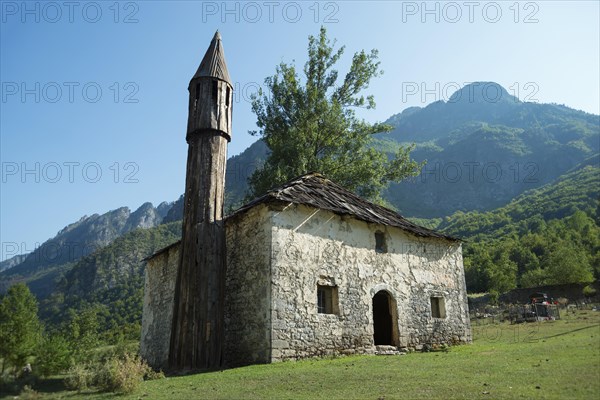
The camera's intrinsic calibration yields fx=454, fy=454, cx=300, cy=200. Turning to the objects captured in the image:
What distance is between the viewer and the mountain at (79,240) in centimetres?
13625

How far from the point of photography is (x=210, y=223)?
13758 millimetres

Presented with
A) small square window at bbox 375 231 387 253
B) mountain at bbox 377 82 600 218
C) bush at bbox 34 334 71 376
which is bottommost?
bush at bbox 34 334 71 376

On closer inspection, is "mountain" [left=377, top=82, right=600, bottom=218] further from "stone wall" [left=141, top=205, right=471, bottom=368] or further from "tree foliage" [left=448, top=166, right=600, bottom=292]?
"stone wall" [left=141, top=205, right=471, bottom=368]

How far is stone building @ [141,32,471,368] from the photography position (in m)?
13.1

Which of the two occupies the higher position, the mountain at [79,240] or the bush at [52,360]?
the mountain at [79,240]

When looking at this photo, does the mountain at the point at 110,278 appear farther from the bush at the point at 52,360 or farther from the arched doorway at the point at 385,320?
the arched doorway at the point at 385,320

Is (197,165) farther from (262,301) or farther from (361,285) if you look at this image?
(361,285)

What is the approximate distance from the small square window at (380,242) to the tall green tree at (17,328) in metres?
19.6

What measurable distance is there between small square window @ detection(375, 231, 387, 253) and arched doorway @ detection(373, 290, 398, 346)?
1.47 m

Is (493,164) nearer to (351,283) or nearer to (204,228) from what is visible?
(351,283)

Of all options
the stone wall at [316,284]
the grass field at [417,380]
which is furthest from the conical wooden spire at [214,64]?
the grass field at [417,380]

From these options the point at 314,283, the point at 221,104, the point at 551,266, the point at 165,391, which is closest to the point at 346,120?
the point at 221,104

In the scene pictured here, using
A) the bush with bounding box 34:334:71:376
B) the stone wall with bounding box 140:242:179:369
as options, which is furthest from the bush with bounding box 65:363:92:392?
the bush with bounding box 34:334:71:376

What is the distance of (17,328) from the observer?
24.8 m
